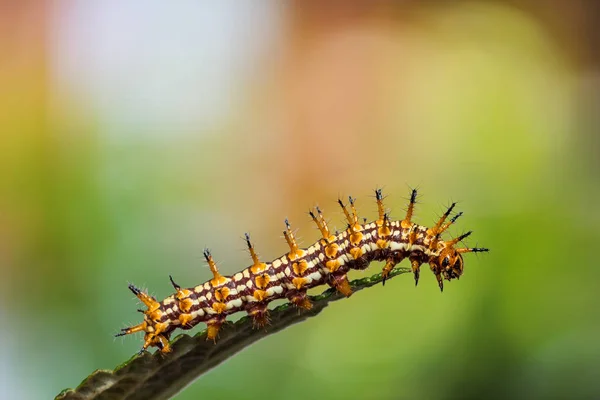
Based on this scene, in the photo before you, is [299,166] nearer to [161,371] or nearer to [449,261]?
[449,261]

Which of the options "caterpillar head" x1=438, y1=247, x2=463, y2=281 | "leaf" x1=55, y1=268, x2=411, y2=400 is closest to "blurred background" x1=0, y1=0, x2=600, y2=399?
"caterpillar head" x1=438, y1=247, x2=463, y2=281

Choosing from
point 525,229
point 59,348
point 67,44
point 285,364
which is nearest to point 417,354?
point 285,364

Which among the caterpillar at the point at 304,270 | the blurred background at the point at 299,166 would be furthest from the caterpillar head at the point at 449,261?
the blurred background at the point at 299,166

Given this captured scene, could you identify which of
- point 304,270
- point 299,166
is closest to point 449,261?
point 304,270

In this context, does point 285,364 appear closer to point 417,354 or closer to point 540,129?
point 417,354

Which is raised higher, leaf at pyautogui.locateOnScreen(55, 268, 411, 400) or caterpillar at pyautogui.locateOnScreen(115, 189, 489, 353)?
leaf at pyautogui.locateOnScreen(55, 268, 411, 400)

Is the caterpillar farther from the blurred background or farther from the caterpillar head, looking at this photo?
the blurred background

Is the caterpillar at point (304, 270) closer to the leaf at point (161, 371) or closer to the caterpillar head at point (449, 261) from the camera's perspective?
the caterpillar head at point (449, 261)

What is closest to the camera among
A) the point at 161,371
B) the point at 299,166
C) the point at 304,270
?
the point at 161,371
